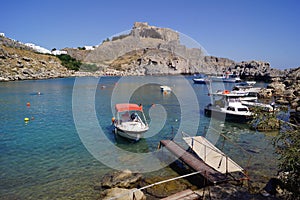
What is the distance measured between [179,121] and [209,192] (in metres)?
21.0

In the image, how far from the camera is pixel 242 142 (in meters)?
22.8

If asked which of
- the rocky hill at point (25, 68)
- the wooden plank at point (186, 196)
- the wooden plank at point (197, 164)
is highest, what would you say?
the rocky hill at point (25, 68)

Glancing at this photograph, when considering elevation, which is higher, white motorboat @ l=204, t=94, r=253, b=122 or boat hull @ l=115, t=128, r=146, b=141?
white motorboat @ l=204, t=94, r=253, b=122

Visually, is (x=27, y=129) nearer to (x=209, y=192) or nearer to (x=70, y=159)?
(x=70, y=159)

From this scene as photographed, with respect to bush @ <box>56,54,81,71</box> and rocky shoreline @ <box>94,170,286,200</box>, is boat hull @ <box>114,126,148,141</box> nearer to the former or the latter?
rocky shoreline @ <box>94,170,286,200</box>

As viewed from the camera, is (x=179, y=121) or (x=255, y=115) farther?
(x=179, y=121)

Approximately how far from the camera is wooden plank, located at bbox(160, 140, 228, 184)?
12.9 meters

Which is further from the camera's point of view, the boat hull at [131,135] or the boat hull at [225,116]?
the boat hull at [225,116]

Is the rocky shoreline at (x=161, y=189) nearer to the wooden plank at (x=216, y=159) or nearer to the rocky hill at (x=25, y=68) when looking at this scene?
the wooden plank at (x=216, y=159)

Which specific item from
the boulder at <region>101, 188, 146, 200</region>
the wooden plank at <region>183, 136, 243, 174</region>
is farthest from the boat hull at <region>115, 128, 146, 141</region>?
the boulder at <region>101, 188, 146, 200</region>

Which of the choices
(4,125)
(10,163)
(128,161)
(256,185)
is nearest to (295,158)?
(256,185)

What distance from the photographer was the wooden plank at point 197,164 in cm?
1288

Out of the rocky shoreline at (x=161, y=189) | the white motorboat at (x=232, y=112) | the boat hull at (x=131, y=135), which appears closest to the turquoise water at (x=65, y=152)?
the boat hull at (x=131, y=135)

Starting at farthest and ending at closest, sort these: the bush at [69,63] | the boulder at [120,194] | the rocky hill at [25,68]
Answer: the bush at [69,63]
the rocky hill at [25,68]
the boulder at [120,194]
